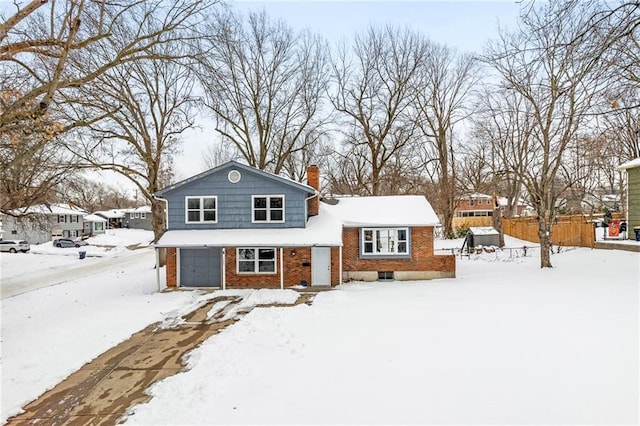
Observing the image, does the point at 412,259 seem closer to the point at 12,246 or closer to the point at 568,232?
the point at 568,232

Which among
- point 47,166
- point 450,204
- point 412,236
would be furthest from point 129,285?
point 450,204

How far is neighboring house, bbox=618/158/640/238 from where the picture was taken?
60.4 ft

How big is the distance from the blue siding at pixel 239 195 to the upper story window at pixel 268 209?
0.18 meters

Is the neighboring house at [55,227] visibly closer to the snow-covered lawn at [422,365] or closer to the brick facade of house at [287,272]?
the brick facade of house at [287,272]

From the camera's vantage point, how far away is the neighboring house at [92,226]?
49713 mm

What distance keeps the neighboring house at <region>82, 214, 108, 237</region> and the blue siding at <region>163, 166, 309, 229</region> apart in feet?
136

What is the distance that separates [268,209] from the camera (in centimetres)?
1578

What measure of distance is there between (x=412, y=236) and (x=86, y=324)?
12.3 meters

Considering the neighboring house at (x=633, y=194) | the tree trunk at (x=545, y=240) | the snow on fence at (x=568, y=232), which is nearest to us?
the tree trunk at (x=545, y=240)

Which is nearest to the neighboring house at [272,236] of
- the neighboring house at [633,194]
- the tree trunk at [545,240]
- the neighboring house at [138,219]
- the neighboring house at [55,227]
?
the tree trunk at [545,240]

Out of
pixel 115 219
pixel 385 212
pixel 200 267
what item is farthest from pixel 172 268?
pixel 115 219

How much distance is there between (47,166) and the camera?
1733cm

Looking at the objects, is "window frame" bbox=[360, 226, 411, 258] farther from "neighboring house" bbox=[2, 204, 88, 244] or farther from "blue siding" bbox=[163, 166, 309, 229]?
"neighboring house" bbox=[2, 204, 88, 244]

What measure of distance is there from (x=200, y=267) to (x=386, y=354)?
1058cm
